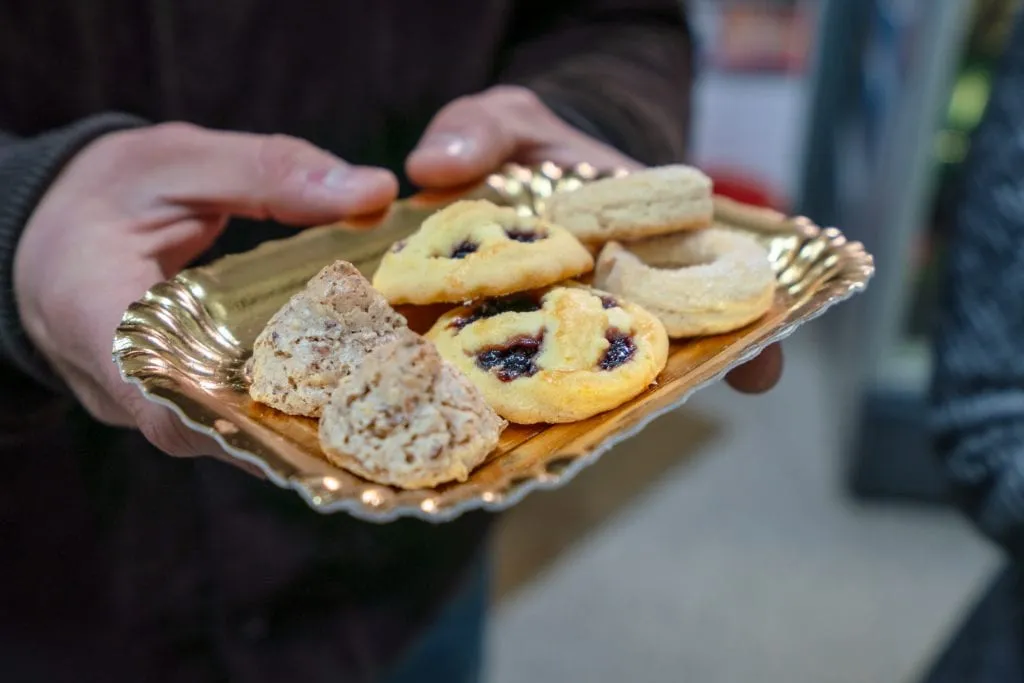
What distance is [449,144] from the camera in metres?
0.79

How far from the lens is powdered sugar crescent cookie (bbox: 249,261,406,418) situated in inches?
21.1

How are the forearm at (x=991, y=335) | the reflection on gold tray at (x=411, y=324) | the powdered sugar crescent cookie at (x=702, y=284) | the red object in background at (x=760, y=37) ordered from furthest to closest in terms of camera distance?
the red object in background at (x=760, y=37), the forearm at (x=991, y=335), the powdered sugar crescent cookie at (x=702, y=284), the reflection on gold tray at (x=411, y=324)

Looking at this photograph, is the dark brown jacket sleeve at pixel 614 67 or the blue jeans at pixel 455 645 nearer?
the dark brown jacket sleeve at pixel 614 67

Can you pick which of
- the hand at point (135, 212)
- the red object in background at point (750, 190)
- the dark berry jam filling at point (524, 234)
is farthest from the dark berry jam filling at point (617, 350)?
the red object in background at point (750, 190)

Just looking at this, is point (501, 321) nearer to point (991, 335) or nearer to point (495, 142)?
point (495, 142)

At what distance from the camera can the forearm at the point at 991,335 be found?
0.89m

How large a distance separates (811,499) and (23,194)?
5.61 ft

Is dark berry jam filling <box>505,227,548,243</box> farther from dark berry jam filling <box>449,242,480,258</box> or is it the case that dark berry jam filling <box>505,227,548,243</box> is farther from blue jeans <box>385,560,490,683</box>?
blue jeans <box>385,560,490,683</box>

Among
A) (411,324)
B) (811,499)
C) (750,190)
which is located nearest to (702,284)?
(411,324)

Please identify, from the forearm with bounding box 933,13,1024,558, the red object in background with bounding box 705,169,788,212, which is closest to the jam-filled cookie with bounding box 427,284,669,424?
the forearm with bounding box 933,13,1024,558

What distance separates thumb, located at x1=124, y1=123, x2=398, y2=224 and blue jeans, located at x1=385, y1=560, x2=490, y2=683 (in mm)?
573

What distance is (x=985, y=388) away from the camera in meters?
0.93

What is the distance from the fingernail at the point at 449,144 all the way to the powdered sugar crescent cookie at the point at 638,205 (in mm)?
116

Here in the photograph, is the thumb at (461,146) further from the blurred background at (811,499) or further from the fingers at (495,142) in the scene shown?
the blurred background at (811,499)
